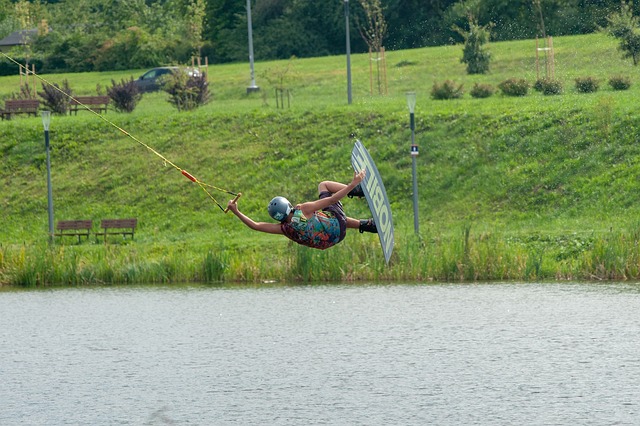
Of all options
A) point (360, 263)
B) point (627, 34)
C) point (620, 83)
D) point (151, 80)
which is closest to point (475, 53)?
point (627, 34)

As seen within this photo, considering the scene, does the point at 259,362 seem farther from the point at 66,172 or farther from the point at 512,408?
the point at 66,172

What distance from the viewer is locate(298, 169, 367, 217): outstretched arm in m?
18.5

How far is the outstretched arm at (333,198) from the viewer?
728 inches

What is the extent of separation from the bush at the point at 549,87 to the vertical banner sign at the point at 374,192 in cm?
2736

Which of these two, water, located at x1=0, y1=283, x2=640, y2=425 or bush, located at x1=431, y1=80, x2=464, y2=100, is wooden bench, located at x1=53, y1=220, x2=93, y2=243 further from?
bush, located at x1=431, y1=80, x2=464, y2=100

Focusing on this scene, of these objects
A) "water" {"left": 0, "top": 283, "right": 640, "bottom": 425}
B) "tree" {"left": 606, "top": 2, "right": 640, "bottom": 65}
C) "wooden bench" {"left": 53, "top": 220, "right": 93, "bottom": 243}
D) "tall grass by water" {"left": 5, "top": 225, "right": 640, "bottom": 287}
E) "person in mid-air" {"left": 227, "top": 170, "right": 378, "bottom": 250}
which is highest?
"tree" {"left": 606, "top": 2, "right": 640, "bottom": 65}

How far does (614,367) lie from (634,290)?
6.27m

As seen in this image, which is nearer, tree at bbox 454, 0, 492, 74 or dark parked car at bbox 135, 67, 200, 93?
tree at bbox 454, 0, 492, 74

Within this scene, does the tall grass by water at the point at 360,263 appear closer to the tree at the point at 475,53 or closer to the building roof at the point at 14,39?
the tree at the point at 475,53

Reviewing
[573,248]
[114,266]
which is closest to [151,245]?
[114,266]

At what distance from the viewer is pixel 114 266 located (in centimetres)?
3428

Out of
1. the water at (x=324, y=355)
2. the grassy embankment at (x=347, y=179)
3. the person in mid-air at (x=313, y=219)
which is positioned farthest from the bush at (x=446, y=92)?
the person in mid-air at (x=313, y=219)

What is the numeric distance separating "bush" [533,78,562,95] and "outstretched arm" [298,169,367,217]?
1133 inches

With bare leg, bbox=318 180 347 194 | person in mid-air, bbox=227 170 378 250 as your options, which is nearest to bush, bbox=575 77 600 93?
person in mid-air, bbox=227 170 378 250
